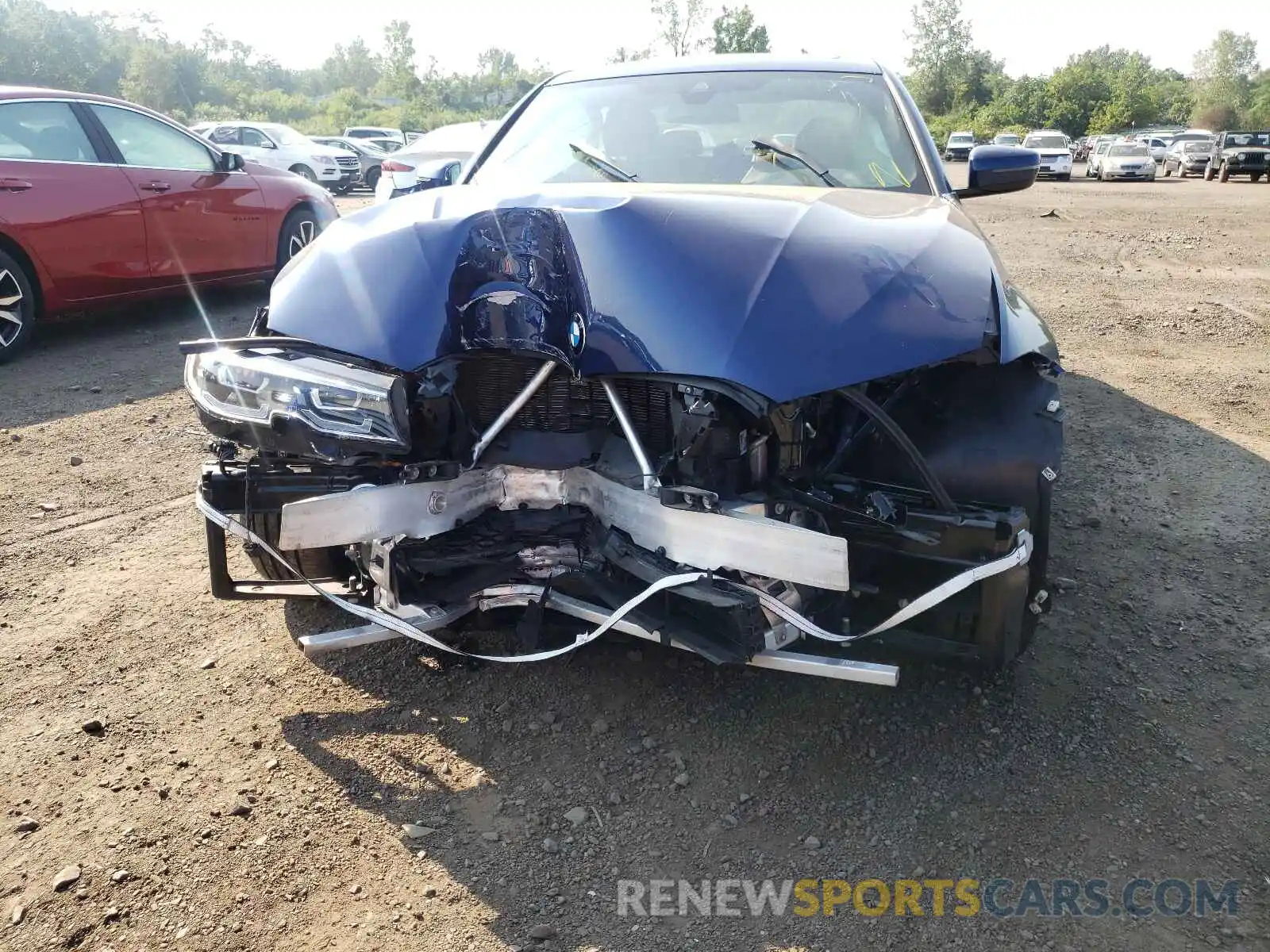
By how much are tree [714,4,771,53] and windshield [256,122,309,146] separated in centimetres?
4664

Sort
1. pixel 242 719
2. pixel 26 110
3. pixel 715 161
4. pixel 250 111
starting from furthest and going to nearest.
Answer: pixel 250 111 → pixel 26 110 → pixel 715 161 → pixel 242 719

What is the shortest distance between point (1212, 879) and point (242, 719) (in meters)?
2.34

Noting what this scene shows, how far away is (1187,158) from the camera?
98.0 ft

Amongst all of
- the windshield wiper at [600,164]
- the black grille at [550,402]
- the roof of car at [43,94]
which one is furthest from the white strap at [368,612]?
the roof of car at [43,94]

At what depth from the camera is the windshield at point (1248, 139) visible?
25875 millimetres

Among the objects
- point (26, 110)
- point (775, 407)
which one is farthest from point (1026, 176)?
point (26, 110)

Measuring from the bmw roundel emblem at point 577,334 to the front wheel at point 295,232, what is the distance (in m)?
6.07

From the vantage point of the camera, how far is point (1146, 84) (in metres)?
66.8

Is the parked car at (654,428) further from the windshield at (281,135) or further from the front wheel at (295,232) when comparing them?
the windshield at (281,135)

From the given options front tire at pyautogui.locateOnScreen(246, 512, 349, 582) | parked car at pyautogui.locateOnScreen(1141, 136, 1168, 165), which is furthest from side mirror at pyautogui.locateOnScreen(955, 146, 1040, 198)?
parked car at pyautogui.locateOnScreen(1141, 136, 1168, 165)

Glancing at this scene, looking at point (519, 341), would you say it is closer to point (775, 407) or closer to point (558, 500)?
point (558, 500)

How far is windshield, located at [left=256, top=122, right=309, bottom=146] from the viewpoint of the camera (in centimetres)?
1857

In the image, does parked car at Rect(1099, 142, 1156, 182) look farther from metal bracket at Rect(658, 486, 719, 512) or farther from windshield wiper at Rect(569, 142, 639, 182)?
metal bracket at Rect(658, 486, 719, 512)

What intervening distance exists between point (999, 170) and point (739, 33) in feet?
213
